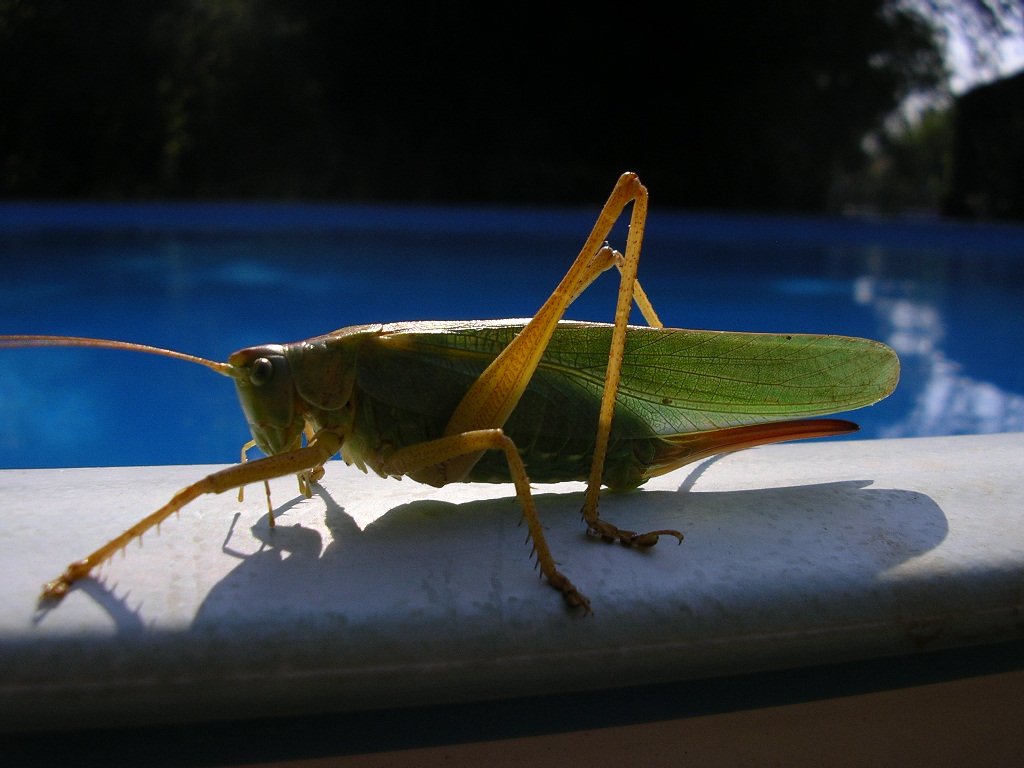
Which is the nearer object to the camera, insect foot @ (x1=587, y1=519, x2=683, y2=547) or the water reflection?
Result: insect foot @ (x1=587, y1=519, x2=683, y2=547)

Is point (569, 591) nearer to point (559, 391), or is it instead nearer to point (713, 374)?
point (559, 391)

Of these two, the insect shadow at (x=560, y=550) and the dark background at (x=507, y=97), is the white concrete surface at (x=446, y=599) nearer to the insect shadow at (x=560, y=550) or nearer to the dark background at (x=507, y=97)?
the insect shadow at (x=560, y=550)

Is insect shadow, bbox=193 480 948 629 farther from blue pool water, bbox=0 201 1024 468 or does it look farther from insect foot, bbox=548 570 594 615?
blue pool water, bbox=0 201 1024 468

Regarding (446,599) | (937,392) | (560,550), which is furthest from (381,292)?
(446,599)

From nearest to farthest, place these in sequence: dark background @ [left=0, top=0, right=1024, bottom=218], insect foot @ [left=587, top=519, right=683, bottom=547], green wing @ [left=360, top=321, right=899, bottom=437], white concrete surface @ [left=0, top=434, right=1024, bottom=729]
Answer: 1. white concrete surface @ [left=0, top=434, right=1024, bottom=729]
2. insect foot @ [left=587, top=519, right=683, bottom=547]
3. green wing @ [left=360, top=321, right=899, bottom=437]
4. dark background @ [left=0, top=0, right=1024, bottom=218]

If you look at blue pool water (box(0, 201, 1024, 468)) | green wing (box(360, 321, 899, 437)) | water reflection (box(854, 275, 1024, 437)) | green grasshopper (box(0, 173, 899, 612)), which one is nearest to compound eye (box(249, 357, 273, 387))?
green grasshopper (box(0, 173, 899, 612))

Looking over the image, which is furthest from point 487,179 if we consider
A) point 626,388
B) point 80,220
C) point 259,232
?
point 626,388
